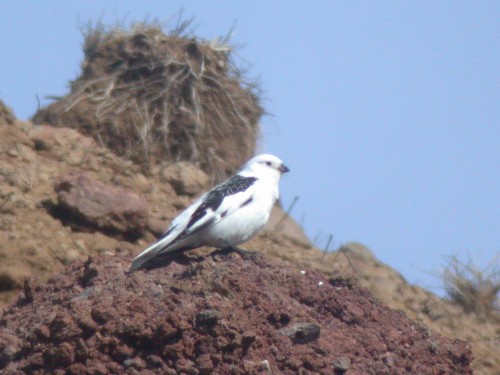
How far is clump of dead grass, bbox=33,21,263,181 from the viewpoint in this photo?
1058 cm

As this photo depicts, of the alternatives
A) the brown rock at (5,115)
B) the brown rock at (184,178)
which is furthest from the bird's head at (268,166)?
the brown rock at (5,115)

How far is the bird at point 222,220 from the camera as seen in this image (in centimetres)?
729

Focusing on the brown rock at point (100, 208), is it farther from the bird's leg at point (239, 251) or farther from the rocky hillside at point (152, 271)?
the bird's leg at point (239, 251)

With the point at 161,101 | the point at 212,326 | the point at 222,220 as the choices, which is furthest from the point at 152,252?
the point at 161,101

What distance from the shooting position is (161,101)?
35.3ft

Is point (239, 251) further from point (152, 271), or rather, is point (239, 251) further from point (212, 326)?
point (212, 326)

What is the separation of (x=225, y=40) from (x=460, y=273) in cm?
349

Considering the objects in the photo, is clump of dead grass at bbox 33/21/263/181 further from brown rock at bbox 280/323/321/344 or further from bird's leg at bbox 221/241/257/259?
brown rock at bbox 280/323/321/344

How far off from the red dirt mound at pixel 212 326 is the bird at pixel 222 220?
284 millimetres

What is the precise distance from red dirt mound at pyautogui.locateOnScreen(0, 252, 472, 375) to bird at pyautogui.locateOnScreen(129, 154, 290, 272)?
28cm

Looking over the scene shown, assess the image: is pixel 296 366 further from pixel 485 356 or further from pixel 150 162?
pixel 150 162

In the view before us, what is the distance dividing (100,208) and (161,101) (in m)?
2.48

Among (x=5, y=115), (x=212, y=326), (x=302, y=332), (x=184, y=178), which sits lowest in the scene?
(x=212, y=326)

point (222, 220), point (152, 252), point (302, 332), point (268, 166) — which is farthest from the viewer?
point (268, 166)
